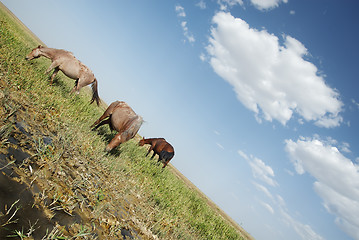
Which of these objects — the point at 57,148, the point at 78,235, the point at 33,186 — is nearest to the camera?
the point at 78,235

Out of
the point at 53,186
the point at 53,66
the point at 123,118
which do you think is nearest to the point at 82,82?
the point at 53,66

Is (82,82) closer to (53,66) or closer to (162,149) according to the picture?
(53,66)

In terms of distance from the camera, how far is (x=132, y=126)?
7.21 m

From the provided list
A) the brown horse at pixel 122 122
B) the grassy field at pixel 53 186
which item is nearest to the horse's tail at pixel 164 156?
the brown horse at pixel 122 122

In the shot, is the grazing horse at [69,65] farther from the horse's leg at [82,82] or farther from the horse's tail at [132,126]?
the horse's tail at [132,126]

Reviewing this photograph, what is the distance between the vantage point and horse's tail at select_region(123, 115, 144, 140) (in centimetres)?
705

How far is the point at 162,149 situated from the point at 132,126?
802 centimetres

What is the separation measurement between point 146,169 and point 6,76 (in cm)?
520

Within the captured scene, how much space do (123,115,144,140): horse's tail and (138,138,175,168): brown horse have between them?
A: 7023mm

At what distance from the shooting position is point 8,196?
1.97 metres

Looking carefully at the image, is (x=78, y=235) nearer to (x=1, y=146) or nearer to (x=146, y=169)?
(x=1, y=146)

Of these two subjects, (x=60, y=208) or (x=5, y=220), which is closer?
(x=5, y=220)

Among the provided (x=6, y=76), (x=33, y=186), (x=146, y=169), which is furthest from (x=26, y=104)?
(x=146, y=169)

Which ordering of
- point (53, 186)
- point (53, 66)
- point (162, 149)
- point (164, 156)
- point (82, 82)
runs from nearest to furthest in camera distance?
point (53, 186), point (53, 66), point (82, 82), point (164, 156), point (162, 149)
